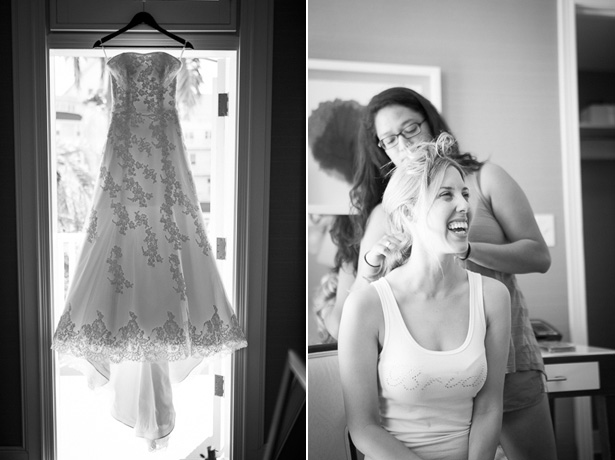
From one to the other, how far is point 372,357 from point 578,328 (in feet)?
2.05

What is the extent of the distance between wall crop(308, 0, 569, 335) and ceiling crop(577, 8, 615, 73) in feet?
0.26

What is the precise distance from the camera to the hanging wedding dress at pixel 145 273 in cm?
188

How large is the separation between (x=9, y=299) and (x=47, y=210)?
0.41m

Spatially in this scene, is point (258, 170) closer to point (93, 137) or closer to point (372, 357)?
point (372, 357)

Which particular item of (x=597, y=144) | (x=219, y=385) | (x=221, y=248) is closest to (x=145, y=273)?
(x=221, y=248)

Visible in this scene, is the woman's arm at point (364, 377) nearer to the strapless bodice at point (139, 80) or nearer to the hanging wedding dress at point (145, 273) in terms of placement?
the hanging wedding dress at point (145, 273)

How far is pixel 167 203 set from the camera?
1987 mm

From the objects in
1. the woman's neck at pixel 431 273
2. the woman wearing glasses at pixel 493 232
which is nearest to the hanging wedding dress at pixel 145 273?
the woman wearing glasses at pixel 493 232

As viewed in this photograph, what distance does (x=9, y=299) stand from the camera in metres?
2.19

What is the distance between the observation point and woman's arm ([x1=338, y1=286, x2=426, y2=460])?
5.03ft

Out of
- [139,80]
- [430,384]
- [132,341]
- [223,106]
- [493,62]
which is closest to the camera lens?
[430,384]

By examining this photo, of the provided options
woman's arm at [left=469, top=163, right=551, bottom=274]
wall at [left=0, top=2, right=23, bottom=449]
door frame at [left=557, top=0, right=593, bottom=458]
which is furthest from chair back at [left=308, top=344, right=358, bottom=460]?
wall at [left=0, top=2, right=23, bottom=449]

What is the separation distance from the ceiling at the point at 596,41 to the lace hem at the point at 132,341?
5.03 ft

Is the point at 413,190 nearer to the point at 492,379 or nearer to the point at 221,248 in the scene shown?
the point at 492,379
